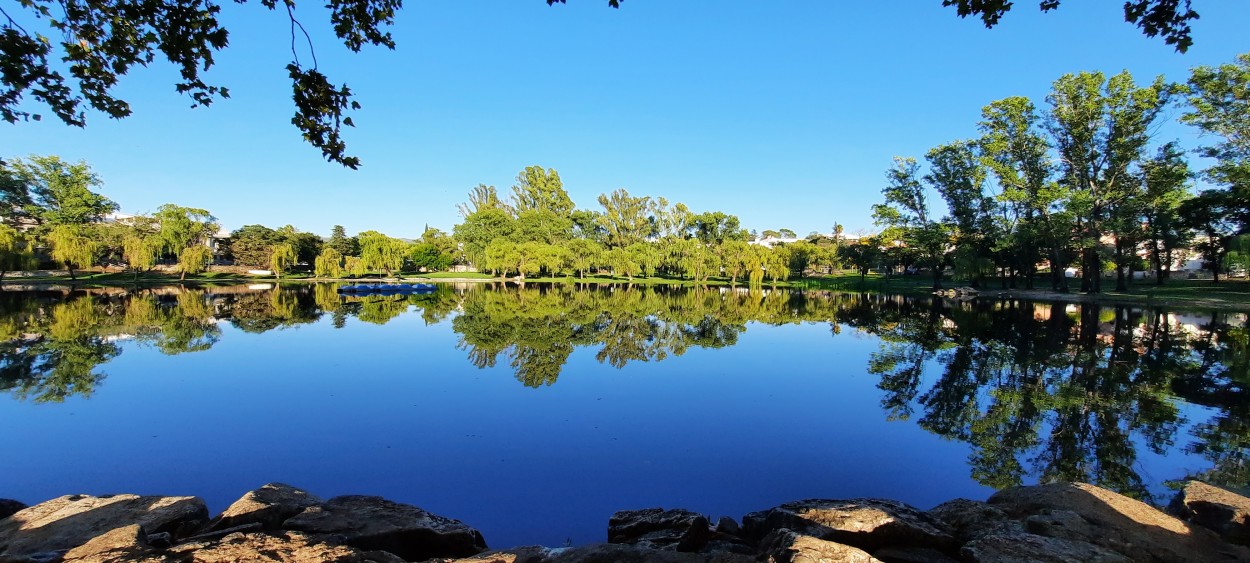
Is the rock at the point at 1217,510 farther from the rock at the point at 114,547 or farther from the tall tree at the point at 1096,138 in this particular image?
the tall tree at the point at 1096,138

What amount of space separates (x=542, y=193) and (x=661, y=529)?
263 ft

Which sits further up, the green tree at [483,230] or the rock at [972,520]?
the green tree at [483,230]

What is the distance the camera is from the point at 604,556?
3146 mm

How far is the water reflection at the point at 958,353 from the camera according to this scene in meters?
6.80

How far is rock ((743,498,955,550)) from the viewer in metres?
3.61

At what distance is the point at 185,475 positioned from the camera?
19.2 ft

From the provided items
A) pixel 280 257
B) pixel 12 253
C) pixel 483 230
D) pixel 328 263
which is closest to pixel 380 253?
pixel 328 263

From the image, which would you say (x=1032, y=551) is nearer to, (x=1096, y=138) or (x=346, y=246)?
(x=1096, y=138)

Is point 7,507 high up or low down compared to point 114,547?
down

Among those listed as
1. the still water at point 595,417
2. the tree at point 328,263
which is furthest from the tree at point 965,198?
the tree at point 328,263

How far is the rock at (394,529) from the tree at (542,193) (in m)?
77.6

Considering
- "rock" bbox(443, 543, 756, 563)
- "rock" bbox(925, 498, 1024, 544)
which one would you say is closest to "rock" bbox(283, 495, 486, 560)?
"rock" bbox(443, 543, 756, 563)

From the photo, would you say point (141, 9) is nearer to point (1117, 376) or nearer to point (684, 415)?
point (684, 415)

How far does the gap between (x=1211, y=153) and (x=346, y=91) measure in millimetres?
44468
